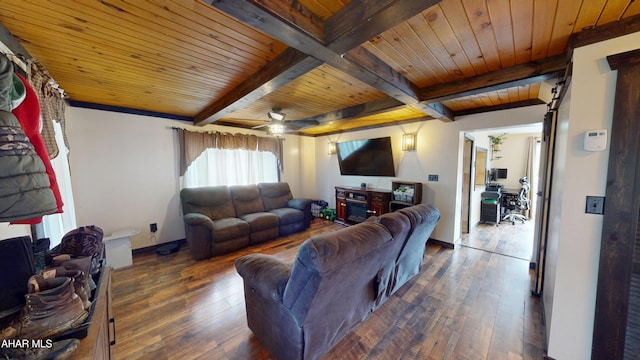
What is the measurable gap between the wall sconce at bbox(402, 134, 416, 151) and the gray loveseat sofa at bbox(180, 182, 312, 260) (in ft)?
7.41

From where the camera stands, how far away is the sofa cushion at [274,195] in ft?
15.0

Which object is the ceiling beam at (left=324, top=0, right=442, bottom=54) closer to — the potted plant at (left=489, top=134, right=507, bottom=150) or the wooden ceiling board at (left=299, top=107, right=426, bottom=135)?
the wooden ceiling board at (left=299, top=107, right=426, bottom=135)

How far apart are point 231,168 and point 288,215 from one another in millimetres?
1555

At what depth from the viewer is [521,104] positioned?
2906 mm

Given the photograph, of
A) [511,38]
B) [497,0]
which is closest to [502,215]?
[511,38]

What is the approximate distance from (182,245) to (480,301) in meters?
4.34

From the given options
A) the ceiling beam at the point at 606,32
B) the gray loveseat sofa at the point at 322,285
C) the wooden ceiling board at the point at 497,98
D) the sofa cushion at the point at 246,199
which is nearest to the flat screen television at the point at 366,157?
the wooden ceiling board at the point at 497,98

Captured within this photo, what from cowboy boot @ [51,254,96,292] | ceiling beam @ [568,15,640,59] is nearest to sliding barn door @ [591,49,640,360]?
ceiling beam @ [568,15,640,59]

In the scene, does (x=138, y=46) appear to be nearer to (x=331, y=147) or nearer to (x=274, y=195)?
(x=274, y=195)

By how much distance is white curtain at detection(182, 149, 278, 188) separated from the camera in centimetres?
402

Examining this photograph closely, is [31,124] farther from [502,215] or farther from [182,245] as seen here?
[502,215]

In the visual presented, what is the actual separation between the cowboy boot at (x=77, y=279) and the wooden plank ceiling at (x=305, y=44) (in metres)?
1.42

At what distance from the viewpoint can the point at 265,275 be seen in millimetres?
1499

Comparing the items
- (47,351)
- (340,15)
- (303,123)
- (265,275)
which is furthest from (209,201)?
(340,15)
